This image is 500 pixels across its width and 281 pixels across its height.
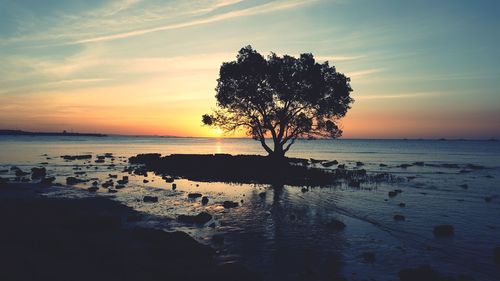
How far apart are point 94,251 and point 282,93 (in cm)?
3480

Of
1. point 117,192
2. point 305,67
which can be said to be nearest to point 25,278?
point 117,192

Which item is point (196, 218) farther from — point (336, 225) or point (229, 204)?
point (336, 225)

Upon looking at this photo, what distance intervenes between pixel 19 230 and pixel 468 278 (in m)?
18.5

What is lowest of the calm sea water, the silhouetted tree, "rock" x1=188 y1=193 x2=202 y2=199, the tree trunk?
the calm sea water

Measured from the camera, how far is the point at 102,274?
11.0 meters

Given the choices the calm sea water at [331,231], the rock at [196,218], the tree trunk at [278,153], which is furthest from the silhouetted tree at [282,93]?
the rock at [196,218]

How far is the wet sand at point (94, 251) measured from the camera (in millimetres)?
10922

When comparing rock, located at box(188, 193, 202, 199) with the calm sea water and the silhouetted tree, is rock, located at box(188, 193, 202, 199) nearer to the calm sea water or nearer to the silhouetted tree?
the calm sea water

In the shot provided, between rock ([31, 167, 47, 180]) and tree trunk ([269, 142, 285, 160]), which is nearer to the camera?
rock ([31, 167, 47, 180])

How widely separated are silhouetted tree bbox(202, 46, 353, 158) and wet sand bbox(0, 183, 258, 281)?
28571 mm

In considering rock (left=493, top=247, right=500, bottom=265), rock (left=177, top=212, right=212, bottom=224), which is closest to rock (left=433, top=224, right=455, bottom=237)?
rock (left=493, top=247, right=500, bottom=265)

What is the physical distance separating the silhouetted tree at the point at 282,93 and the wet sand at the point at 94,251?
2857 centimetres

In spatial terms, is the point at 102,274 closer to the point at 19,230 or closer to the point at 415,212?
the point at 19,230

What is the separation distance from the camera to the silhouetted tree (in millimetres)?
44094
